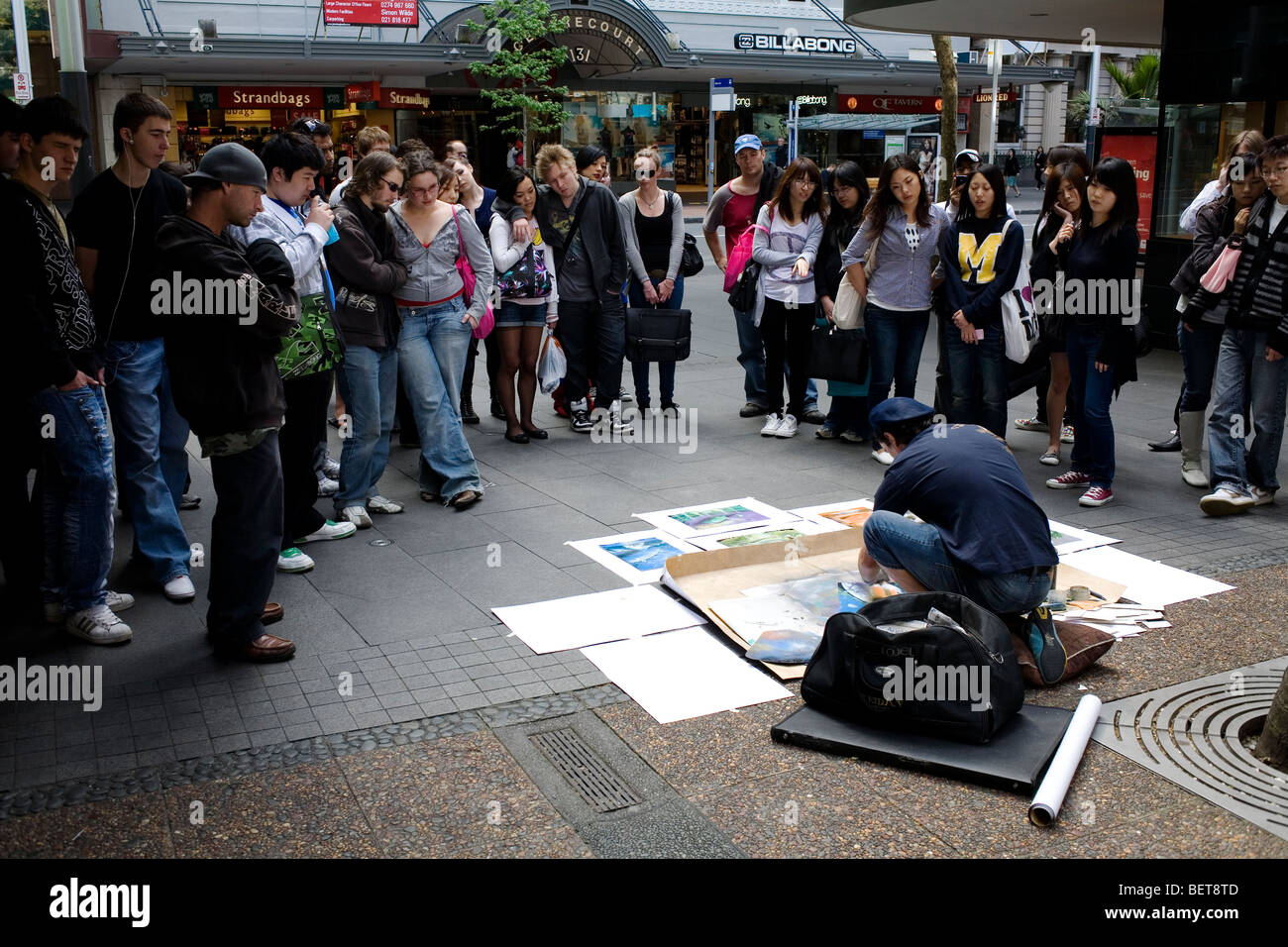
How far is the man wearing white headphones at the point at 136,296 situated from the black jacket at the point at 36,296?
41cm

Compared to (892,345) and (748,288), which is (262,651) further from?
(748,288)

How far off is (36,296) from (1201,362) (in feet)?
20.9

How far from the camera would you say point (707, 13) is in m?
34.9

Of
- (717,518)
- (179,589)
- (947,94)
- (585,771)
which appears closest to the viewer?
(585,771)

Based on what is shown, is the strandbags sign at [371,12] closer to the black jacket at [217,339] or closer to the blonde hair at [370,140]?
the blonde hair at [370,140]

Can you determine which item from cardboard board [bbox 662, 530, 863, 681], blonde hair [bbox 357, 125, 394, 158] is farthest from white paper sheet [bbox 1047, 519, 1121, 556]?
blonde hair [bbox 357, 125, 394, 158]

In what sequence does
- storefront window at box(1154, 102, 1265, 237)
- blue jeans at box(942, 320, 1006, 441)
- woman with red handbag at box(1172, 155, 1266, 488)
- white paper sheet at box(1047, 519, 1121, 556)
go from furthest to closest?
storefront window at box(1154, 102, 1265, 237) → blue jeans at box(942, 320, 1006, 441) → woman with red handbag at box(1172, 155, 1266, 488) → white paper sheet at box(1047, 519, 1121, 556)

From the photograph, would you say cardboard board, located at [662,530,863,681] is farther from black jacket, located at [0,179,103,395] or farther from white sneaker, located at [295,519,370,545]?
black jacket, located at [0,179,103,395]

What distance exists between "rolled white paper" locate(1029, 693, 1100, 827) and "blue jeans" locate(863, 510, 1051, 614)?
0.44m

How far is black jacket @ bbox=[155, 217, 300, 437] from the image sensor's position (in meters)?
4.53

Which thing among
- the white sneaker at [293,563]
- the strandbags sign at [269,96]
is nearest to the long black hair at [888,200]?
the white sneaker at [293,563]

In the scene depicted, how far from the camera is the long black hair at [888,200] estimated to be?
825 cm

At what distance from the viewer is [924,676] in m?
4.06

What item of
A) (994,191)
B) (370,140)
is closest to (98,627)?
(370,140)
